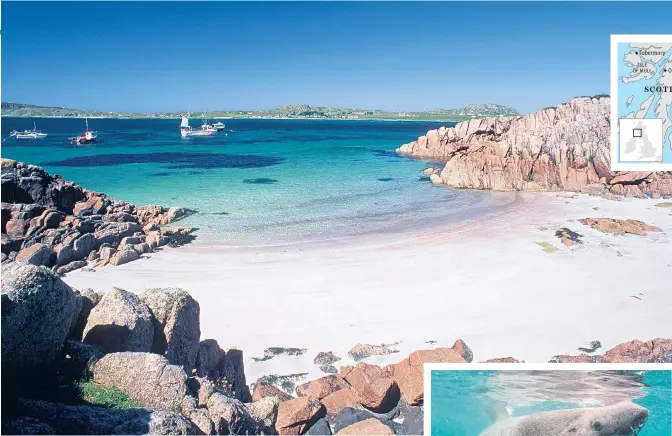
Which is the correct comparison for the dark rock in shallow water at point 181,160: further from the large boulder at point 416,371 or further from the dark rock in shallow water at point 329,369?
the large boulder at point 416,371

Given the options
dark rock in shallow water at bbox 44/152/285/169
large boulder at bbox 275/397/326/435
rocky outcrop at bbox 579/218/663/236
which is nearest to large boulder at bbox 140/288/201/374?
large boulder at bbox 275/397/326/435

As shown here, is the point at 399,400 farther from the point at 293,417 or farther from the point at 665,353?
the point at 665,353

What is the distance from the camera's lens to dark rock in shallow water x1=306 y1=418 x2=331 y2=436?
7.65 metres

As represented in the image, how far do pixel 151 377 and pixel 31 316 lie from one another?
5.42 ft

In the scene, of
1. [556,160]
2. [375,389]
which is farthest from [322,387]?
[556,160]

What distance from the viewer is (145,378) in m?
6.08

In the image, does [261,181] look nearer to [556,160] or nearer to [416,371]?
[556,160]

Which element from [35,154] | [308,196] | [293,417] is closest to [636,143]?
[293,417]

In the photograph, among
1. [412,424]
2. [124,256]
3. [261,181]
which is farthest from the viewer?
[261,181]

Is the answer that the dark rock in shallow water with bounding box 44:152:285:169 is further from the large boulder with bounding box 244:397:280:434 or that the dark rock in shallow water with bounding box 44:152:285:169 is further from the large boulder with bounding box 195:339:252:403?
the large boulder with bounding box 244:397:280:434

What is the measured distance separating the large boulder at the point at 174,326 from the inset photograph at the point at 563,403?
14.9 feet

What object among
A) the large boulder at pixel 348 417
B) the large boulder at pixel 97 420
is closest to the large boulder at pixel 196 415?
the large boulder at pixel 97 420

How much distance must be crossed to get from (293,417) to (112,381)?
2914 millimetres

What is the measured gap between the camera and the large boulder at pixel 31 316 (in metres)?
5.66
